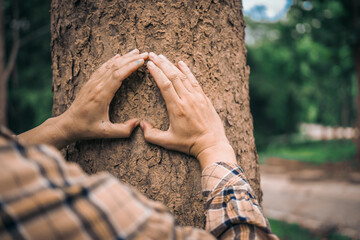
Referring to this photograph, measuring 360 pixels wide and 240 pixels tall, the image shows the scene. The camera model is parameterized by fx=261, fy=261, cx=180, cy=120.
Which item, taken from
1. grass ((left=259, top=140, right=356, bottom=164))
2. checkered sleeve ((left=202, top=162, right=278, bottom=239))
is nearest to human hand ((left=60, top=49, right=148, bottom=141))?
checkered sleeve ((left=202, top=162, right=278, bottom=239))

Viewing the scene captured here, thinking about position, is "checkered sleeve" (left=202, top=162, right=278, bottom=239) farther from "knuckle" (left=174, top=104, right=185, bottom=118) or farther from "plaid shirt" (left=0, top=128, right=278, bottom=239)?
"knuckle" (left=174, top=104, right=185, bottom=118)

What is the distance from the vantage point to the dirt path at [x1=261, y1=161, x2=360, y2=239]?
5340 mm

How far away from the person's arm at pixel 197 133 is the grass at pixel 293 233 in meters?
4.41

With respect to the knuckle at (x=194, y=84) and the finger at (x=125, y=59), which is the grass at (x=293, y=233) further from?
the finger at (x=125, y=59)

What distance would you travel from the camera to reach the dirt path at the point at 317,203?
5340 millimetres

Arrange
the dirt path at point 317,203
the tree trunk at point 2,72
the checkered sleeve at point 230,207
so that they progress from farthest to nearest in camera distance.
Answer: the tree trunk at point 2,72, the dirt path at point 317,203, the checkered sleeve at point 230,207

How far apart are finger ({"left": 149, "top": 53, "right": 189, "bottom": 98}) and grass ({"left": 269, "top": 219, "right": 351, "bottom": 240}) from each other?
4578 millimetres

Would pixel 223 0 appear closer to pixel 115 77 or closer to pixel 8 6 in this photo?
pixel 115 77

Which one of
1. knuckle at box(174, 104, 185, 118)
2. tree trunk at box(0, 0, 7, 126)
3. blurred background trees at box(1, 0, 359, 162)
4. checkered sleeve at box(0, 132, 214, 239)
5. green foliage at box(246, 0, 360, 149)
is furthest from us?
green foliage at box(246, 0, 360, 149)

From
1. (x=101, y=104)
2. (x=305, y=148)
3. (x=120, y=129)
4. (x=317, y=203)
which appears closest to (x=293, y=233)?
(x=317, y=203)

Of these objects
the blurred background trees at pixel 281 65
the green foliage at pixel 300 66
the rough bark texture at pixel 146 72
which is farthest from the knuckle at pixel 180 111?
the green foliage at pixel 300 66

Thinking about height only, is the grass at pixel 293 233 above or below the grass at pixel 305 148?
above

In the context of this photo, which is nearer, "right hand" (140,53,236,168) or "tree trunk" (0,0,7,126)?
"right hand" (140,53,236,168)

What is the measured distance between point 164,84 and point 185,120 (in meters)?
0.20
